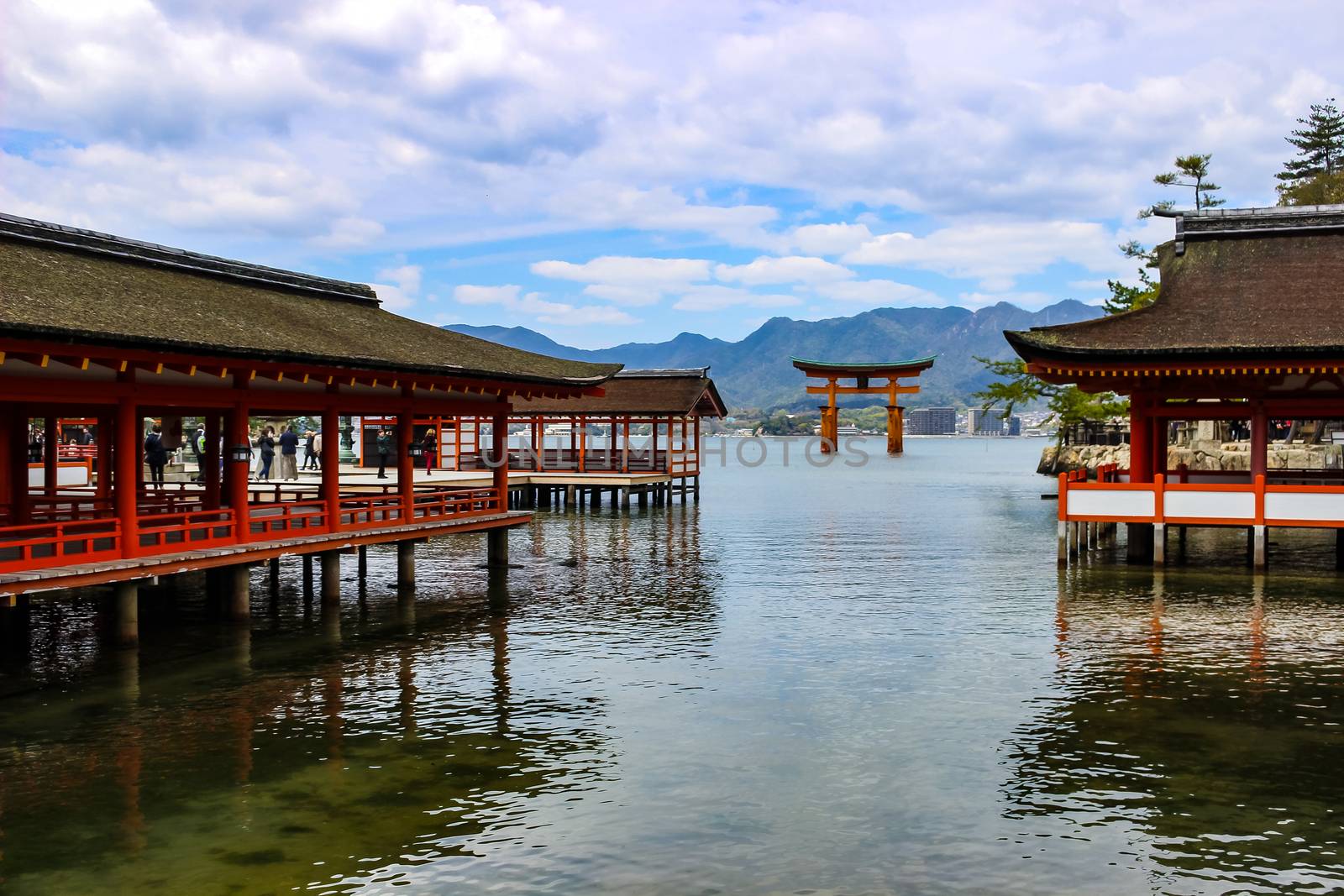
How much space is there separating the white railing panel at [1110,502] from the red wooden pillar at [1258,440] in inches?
103

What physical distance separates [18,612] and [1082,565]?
24.1 m

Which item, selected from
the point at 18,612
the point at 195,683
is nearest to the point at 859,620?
the point at 195,683

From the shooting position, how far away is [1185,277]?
29.4 m

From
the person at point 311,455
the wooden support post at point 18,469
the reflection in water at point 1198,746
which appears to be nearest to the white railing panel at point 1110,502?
the reflection in water at point 1198,746

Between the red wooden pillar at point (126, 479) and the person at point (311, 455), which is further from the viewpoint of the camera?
the person at point (311, 455)

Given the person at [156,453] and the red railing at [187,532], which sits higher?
the person at [156,453]

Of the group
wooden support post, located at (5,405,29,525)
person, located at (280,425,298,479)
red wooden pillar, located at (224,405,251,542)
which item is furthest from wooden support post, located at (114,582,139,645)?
person, located at (280,425,298,479)

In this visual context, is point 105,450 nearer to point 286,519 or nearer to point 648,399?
point 286,519

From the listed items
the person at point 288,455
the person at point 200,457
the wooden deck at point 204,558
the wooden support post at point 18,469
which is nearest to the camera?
the wooden deck at point 204,558

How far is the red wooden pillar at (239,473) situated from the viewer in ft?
66.8

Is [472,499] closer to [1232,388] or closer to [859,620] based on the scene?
[859,620]

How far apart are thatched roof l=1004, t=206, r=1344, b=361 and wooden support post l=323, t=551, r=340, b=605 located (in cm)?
1564

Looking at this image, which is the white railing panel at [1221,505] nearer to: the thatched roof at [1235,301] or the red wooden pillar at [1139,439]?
the red wooden pillar at [1139,439]

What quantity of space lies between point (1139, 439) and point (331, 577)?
1942cm
